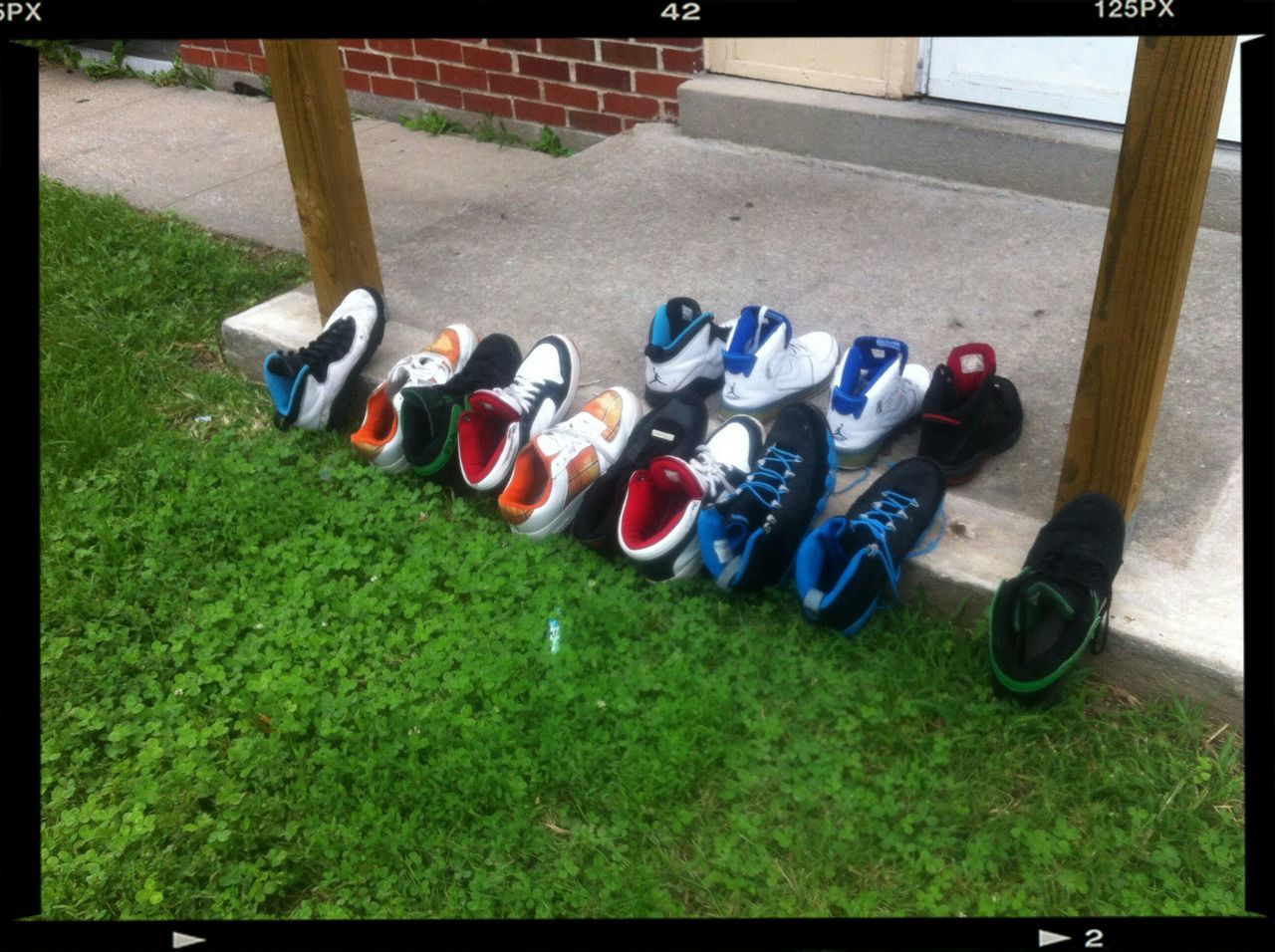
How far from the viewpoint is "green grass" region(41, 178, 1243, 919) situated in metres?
1.94

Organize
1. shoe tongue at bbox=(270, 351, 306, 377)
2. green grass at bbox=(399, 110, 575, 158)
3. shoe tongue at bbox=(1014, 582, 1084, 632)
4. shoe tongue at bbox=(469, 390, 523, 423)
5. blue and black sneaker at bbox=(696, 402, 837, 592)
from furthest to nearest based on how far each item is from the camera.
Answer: green grass at bbox=(399, 110, 575, 158), shoe tongue at bbox=(270, 351, 306, 377), shoe tongue at bbox=(469, 390, 523, 423), blue and black sneaker at bbox=(696, 402, 837, 592), shoe tongue at bbox=(1014, 582, 1084, 632)

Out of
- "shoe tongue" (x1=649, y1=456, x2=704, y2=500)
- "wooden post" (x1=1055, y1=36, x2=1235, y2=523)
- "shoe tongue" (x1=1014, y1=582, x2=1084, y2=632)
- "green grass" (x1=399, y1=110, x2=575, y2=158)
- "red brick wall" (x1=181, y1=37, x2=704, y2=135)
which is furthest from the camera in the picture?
"green grass" (x1=399, y1=110, x2=575, y2=158)

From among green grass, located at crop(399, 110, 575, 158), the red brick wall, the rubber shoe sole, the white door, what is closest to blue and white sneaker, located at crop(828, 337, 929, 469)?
the rubber shoe sole

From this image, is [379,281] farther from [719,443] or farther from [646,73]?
[646,73]

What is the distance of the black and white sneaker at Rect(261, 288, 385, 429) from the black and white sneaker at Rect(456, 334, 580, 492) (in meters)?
0.54

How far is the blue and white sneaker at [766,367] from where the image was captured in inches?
111

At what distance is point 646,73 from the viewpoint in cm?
457

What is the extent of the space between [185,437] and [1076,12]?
2.73 meters

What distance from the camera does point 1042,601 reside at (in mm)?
2129

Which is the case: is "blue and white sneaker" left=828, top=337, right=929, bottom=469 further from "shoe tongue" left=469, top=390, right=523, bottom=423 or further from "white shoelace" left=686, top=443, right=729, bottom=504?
"shoe tongue" left=469, top=390, right=523, bottom=423

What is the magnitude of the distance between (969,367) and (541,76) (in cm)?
302

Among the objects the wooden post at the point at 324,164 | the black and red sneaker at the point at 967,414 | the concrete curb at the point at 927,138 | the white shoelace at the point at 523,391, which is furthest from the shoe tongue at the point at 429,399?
the concrete curb at the point at 927,138

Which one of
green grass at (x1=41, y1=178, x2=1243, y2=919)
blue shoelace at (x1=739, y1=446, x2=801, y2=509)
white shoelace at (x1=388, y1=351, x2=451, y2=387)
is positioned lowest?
green grass at (x1=41, y1=178, x2=1243, y2=919)

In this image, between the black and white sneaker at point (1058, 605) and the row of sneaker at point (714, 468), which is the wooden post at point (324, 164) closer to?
the row of sneaker at point (714, 468)
